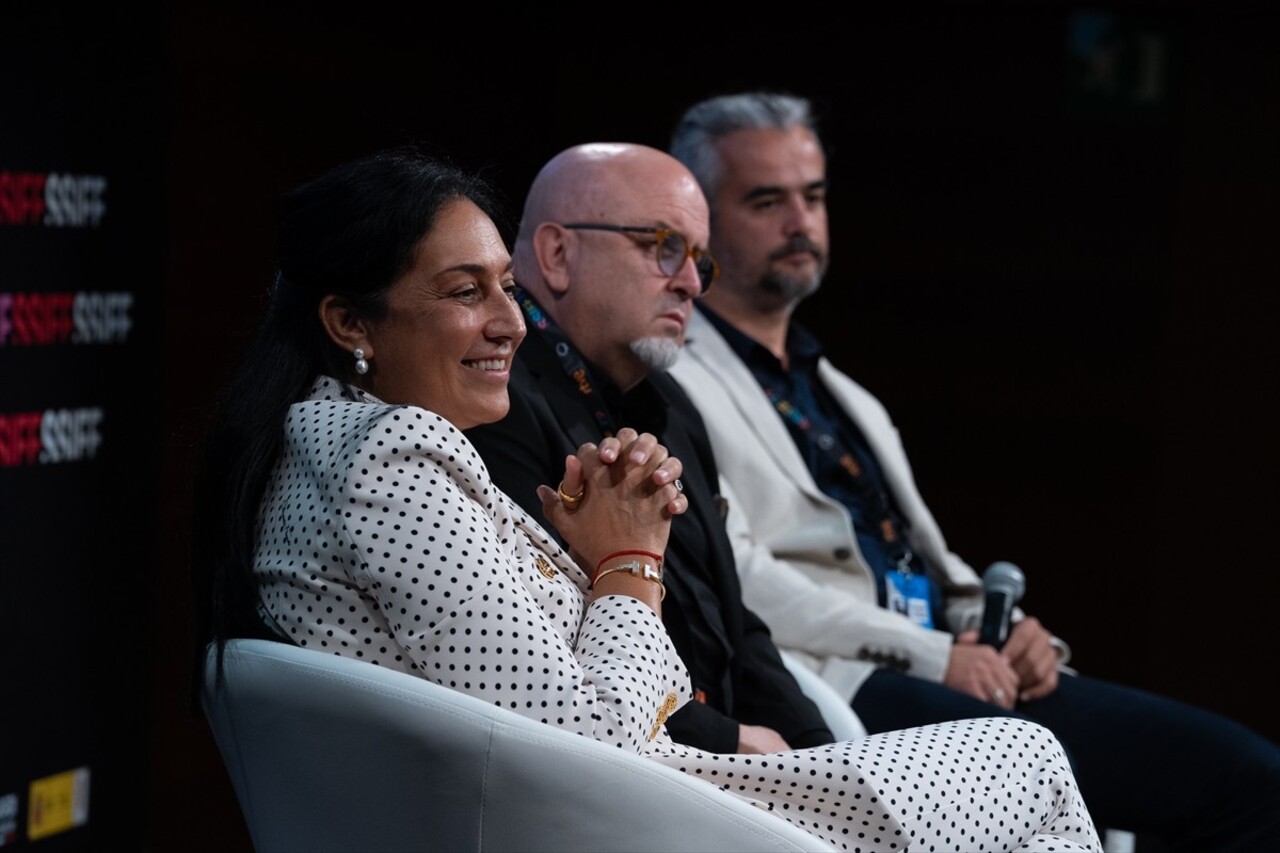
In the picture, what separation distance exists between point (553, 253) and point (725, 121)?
1.06 meters

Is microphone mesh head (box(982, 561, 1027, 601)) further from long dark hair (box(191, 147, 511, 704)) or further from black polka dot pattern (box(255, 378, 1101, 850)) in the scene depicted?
long dark hair (box(191, 147, 511, 704))

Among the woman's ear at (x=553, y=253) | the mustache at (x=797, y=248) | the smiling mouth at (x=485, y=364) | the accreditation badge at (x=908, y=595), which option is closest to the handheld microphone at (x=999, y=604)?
the accreditation badge at (x=908, y=595)

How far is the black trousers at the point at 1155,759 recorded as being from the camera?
3.03 metres

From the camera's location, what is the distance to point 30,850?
10.7 ft

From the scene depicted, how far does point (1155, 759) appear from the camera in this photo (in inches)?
123

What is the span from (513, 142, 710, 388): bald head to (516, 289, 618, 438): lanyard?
7 centimetres

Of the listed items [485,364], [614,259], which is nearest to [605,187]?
[614,259]

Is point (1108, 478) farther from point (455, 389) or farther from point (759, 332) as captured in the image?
point (455, 389)

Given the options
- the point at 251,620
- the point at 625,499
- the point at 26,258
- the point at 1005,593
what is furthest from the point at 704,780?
the point at 26,258

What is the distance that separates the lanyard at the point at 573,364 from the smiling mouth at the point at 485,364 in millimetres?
612

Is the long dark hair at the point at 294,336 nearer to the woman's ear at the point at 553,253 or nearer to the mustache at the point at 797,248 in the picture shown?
the woman's ear at the point at 553,253

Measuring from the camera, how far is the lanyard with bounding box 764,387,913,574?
11.6 ft

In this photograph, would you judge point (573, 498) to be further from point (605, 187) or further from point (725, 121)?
point (725, 121)

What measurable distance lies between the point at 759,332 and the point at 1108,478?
189cm
